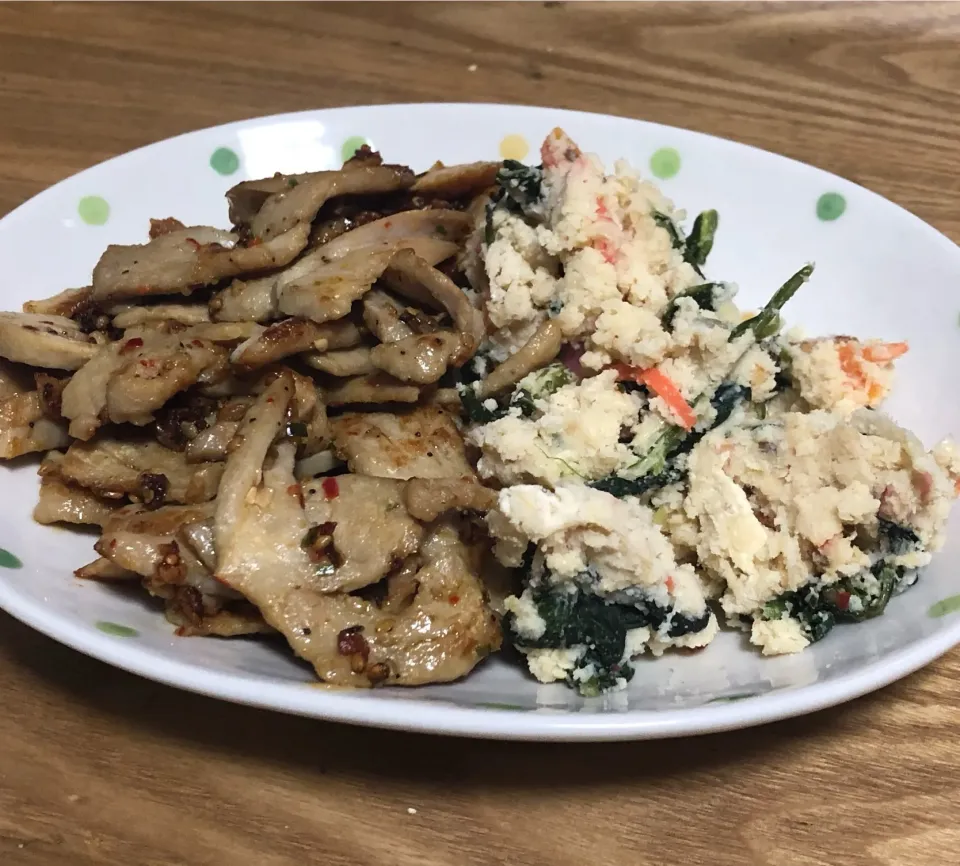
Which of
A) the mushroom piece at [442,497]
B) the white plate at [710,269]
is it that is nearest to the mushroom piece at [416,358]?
the mushroom piece at [442,497]

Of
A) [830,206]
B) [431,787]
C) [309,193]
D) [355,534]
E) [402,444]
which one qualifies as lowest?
[431,787]

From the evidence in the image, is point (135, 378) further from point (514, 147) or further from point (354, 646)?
point (514, 147)

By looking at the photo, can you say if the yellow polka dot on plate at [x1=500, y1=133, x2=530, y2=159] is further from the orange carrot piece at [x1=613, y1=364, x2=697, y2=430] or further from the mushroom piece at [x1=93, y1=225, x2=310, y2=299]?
the orange carrot piece at [x1=613, y1=364, x2=697, y2=430]

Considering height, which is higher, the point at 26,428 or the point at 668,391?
the point at 668,391

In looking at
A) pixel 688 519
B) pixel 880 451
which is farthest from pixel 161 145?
pixel 880 451

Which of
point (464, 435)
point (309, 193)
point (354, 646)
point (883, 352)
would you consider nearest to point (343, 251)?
point (309, 193)

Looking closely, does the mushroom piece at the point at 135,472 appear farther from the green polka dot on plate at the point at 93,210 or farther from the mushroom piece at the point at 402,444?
the green polka dot on plate at the point at 93,210
